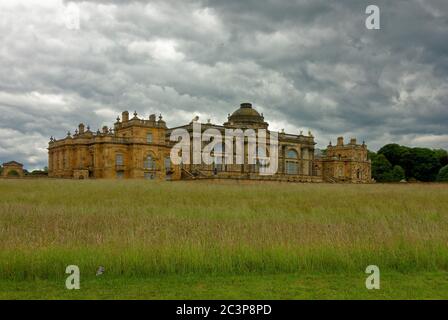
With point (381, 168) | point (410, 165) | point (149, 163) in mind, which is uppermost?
point (410, 165)

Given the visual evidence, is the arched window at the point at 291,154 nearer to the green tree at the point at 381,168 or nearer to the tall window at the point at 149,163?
the tall window at the point at 149,163

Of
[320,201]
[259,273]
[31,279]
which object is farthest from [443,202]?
[31,279]

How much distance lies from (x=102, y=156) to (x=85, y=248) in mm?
47578

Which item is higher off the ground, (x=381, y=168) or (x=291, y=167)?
(x=381, y=168)

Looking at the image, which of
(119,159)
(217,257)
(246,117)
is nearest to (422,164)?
(246,117)

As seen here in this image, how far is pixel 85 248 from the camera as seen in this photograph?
1007 cm

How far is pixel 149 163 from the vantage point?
5788 centimetres

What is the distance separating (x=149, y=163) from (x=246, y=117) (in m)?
18.5

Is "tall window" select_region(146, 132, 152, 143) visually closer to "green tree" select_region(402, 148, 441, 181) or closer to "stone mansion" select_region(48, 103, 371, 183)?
"stone mansion" select_region(48, 103, 371, 183)

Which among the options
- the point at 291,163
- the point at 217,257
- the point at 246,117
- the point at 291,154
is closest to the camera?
the point at 217,257

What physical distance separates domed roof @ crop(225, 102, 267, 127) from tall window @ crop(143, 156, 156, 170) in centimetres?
1464

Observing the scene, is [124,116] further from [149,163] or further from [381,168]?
[381,168]

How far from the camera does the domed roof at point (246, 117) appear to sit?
228 feet
